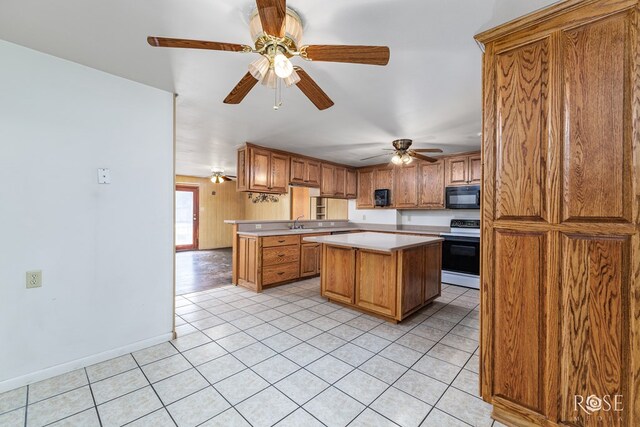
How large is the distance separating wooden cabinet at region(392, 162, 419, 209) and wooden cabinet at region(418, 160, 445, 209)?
9cm

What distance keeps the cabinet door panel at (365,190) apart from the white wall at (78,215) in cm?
418

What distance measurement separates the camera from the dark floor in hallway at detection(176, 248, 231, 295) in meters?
4.21

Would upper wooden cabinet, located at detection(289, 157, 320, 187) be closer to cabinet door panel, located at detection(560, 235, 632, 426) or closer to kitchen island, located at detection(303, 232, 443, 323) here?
kitchen island, located at detection(303, 232, 443, 323)

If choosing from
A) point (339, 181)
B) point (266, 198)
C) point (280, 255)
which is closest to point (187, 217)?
point (266, 198)

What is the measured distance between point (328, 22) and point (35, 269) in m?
2.51

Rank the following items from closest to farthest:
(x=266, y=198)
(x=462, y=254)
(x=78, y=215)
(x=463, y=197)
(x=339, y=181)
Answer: (x=78, y=215), (x=462, y=254), (x=463, y=197), (x=339, y=181), (x=266, y=198)

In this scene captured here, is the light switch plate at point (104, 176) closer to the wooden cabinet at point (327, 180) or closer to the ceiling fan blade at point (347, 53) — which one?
the ceiling fan blade at point (347, 53)

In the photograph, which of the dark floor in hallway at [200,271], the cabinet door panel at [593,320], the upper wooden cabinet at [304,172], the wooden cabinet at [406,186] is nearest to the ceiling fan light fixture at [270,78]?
the cabinet door panel at [593,320]

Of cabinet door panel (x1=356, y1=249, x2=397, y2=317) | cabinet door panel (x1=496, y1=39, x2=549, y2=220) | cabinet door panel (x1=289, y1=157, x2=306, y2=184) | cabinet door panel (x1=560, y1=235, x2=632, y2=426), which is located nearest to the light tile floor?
cabinet door panel (x1=356, y1=249, x2=397, y2=317)

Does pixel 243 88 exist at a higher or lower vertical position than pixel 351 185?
higher

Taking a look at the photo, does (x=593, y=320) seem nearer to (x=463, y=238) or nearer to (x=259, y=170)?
(x=463, y=238)

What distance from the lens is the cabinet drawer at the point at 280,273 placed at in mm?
3977

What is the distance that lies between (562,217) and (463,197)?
3.41 metres

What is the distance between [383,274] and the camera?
2.85 metres
